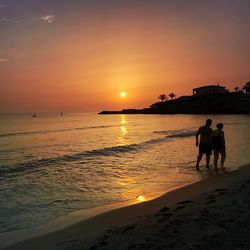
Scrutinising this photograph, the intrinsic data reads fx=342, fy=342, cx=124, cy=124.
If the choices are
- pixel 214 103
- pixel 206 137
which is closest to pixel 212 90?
pixel 214 103

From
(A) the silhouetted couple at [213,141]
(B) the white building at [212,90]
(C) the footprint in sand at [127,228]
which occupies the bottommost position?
(C) the footprint in sand at [127,228]

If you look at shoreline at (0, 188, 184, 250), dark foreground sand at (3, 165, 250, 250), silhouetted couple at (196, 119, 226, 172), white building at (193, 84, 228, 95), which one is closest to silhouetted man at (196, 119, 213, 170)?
silhouetted couple at (196, 119, 226, 172)

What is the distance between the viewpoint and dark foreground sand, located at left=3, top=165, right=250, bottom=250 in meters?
4.97

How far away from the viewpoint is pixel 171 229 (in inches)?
223

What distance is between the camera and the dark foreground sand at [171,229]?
4973mm

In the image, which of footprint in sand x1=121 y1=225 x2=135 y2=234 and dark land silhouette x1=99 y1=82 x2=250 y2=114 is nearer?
footprint in sand x1=121 y1=225 x2=135 y2=234

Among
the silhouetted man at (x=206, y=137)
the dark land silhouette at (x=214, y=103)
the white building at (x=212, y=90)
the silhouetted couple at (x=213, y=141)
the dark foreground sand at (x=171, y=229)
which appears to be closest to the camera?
the dark foreground sand at (x=171, y=229)

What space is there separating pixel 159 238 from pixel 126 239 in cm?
55

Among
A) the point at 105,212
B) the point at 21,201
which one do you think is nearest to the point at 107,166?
the point at 21,201

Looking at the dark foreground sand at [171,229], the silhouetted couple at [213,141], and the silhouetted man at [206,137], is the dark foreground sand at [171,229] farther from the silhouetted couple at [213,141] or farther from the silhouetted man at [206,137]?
the silhouetted man at [206,137]

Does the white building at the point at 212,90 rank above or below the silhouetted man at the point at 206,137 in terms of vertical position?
above

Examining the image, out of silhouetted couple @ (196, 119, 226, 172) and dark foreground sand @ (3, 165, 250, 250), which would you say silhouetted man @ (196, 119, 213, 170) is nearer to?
silhouetted couple @ (196, 119, 226, 172)

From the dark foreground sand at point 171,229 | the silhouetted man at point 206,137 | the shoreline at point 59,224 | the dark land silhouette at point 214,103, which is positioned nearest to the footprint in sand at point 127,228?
the dark foreground sand at point 171,229

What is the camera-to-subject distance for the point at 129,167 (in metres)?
15.7
